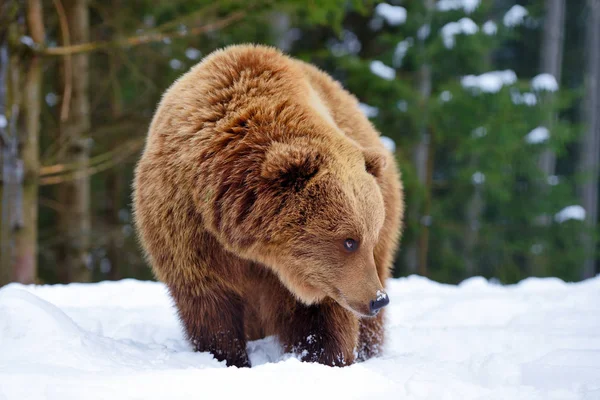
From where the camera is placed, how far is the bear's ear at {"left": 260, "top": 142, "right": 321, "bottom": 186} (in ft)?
10.2

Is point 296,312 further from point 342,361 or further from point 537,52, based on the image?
point 537,52

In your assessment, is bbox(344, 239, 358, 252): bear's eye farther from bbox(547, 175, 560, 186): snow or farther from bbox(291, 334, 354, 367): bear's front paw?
bbox(547, 175, 560, 186): snow

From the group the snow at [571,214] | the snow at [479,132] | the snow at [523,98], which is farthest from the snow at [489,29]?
the snow at [571,214]

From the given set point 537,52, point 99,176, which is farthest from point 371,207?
point 537,52

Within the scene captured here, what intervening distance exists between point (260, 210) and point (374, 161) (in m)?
0.73

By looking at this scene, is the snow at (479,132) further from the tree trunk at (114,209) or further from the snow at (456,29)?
the tree trunk at (114,209)

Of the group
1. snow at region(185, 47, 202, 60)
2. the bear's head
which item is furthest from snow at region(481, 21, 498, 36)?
the bear's head

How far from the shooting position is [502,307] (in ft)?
16.9

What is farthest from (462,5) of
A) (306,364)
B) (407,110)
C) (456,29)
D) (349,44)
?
(306,364)

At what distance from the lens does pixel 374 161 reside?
3.45 meters

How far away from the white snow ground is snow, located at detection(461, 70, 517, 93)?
21.2ft

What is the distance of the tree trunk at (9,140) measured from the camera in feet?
20.0

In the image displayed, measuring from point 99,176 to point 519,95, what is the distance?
8950mm

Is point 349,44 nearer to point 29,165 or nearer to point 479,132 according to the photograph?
point 479,132
